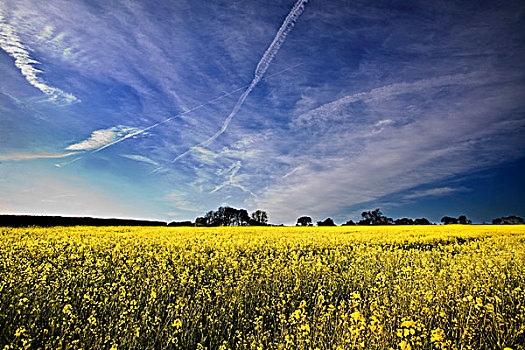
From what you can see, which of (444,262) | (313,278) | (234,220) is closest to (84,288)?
(313,278)

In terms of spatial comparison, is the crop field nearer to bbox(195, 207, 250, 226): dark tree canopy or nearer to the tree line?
the tree line

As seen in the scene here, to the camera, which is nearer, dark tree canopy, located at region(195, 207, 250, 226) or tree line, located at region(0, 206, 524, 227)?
tree line, located at region(0, 206, 524, 227)

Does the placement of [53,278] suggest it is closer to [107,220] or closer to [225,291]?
[225,291]

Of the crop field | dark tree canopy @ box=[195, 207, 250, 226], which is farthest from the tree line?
the crop field

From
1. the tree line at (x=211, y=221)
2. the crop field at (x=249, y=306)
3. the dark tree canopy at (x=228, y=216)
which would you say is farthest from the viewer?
the dark tree canopy at (x=228, y=216)

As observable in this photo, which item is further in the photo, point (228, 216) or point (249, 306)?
point (228, 216)

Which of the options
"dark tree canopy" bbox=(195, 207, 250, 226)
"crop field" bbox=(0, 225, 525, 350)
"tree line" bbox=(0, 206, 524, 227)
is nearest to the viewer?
"crop field" bbox=(0, 225, 525, 350)

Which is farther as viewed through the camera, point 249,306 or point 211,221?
point 211,221

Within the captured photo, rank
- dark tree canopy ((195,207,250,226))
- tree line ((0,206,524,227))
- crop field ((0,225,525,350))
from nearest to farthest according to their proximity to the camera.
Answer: crop field ((0,225,525,350))
tree line ((0,206,524,227))
dark tree canopy ((195,207,250,226))

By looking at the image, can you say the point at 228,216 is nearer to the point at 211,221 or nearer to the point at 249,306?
the point at 211,221

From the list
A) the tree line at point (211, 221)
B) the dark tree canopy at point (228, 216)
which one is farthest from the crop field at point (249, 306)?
the dark tree canopy at point (228, 216)

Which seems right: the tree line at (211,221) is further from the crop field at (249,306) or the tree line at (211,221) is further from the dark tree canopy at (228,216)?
the crop field at (249,306)

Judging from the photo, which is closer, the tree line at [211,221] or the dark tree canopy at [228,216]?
the tree line at [211,221]

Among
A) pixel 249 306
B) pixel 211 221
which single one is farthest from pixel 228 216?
pixel 249 306
